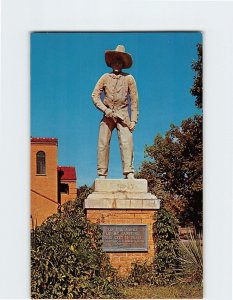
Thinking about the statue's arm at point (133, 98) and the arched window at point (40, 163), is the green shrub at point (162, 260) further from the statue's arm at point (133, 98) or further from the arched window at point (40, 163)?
the arched window at point (40, 163)

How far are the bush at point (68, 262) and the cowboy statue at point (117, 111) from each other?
0.83 m

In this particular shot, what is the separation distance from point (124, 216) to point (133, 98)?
5.01ft

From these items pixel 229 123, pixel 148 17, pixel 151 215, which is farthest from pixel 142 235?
pixel 148 17

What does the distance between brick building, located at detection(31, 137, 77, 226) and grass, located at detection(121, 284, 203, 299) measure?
4.67 feet

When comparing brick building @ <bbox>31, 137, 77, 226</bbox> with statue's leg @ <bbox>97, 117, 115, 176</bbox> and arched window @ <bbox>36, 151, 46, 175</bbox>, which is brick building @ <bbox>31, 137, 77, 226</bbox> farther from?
statue's leg @ <bbox>97, 117, 115, 176</bbox>

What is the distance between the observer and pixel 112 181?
16.0 meters

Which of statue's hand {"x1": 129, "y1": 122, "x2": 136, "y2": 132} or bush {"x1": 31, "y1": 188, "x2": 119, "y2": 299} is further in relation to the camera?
statue's hand {"x1": 129, "y1": 122, "x2": 136, "y2": 132}

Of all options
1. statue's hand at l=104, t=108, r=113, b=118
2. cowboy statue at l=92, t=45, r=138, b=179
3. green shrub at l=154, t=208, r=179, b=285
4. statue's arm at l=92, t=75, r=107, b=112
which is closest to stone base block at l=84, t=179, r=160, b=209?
cowboy statue at l=92, t=45, r=138, b=179

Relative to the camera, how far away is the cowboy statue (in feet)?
52.2

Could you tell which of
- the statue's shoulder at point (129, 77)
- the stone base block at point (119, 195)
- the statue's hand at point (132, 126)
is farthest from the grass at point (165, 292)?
the statue's shoulder at point (129, 77)

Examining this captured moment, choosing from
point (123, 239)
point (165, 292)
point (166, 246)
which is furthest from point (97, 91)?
point (165, 292)

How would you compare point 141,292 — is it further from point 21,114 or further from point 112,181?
point 21,114

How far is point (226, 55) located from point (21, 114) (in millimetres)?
2704

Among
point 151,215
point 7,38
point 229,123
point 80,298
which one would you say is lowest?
point 80,298
